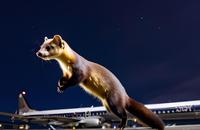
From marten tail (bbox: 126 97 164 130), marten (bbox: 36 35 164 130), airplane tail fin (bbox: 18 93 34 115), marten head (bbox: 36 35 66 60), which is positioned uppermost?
airplane tail fin (bbox: 18 93 34 115)

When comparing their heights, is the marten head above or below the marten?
above

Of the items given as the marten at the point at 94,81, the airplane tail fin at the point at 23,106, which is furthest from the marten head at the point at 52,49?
the airplane tail fin at the point at 23,106

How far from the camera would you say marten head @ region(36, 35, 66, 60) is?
1.66m

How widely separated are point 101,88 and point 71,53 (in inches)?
11.0

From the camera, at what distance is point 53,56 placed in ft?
5.52

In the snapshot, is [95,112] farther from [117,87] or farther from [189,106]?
[117,87]

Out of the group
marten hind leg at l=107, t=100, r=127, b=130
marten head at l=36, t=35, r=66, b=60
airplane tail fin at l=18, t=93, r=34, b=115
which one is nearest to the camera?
marten head at l=36, t=35, r=66, b=60

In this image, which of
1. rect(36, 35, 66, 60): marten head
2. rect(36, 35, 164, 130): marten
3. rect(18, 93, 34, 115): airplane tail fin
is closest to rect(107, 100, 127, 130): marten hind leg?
rect(36, 35, 164, 130): marten

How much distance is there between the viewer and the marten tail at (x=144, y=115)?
1.89 meters

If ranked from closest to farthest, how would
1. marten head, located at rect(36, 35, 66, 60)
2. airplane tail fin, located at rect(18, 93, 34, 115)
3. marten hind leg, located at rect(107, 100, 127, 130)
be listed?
marten head, located at rect(36, 35, 66, 60), marten hind leg, located at rect(107, 100, 127, 130), airplane tail fin, located at rect(18, 93, 34, 115)

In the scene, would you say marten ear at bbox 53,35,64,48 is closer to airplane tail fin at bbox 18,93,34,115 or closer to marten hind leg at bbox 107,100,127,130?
marten hind leg at bbox 107,100,127,130

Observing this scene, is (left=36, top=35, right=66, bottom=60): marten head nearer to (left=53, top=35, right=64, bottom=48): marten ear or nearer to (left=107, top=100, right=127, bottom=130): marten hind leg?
(left=53, top=35, right=64, bottom=48): marten ear

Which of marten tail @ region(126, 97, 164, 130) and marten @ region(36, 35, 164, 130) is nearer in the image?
marten @ region(36, 35, 164, 130)

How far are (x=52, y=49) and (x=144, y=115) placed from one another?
680 millimetres
